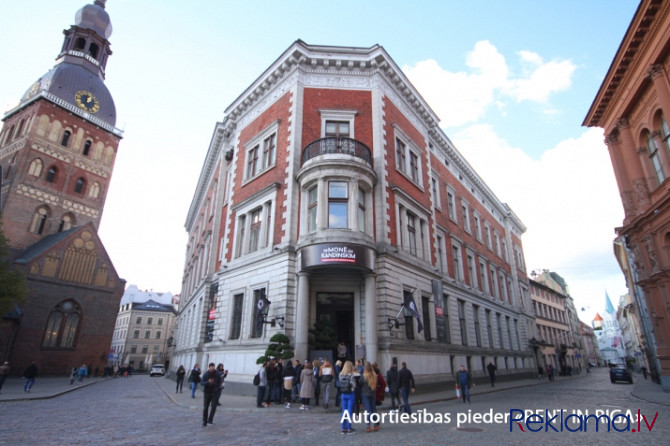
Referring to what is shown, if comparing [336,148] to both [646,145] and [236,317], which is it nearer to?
[236,317]

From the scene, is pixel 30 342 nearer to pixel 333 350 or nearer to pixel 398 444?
pixel 333 350

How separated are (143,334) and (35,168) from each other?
189 feet

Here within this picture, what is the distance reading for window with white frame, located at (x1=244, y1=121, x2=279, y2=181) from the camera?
21547 mm

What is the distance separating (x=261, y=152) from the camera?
22.5 m

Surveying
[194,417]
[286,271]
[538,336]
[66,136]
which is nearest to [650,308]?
[286,271]

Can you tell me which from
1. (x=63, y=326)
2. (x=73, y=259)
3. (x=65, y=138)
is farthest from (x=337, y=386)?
(x=65, y=138)

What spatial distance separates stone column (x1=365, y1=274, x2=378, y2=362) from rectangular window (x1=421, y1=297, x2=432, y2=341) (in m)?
5.10

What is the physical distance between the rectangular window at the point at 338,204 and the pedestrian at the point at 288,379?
21.9 ft

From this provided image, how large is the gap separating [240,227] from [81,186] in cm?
3642

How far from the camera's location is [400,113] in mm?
23734

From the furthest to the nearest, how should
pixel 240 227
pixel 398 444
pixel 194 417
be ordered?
pixel 240 227 → pixel 194 417 → pixel 398 444

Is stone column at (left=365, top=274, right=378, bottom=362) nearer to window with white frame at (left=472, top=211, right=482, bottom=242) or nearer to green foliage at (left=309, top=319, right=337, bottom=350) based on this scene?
green foliage at (left=309, top=319, right=337, bottom=350)

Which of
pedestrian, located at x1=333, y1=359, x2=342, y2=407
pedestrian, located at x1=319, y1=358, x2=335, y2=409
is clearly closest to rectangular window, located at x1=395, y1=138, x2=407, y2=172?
pedestrian, located at x1=333, y1=359, x2=342, y2=407

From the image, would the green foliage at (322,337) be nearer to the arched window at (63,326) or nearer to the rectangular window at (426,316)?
the rectangular window at (426,316)
